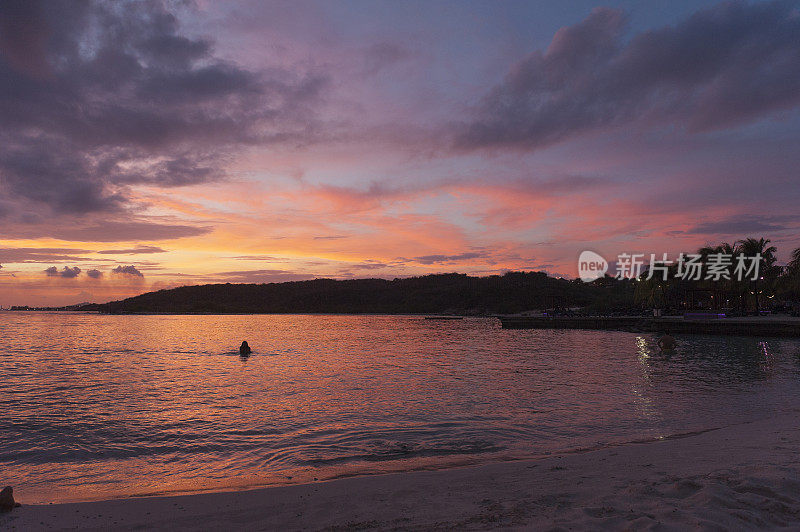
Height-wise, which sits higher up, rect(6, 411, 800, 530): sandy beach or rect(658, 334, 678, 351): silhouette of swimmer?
rect(6, 411, 800, 530): sandy beach

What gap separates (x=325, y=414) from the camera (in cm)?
1672

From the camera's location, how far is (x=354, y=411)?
56.4 feet

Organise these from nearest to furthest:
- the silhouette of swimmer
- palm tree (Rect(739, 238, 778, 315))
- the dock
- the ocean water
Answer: the ocean water, the silhouette of swimmer, the dock, palm tree (Rect(739, 238, 778, 315))

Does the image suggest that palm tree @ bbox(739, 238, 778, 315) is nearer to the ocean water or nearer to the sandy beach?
the ocean water

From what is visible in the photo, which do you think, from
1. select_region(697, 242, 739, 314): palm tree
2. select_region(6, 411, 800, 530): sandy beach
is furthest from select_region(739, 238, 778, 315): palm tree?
select_region(6, 411, 800, 530): sandy beach

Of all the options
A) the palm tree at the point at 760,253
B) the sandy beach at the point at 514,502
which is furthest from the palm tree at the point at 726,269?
the sandy beach at the point at 514,502

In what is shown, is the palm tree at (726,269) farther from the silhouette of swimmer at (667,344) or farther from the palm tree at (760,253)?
the silhouette of swimmer at (667,344)

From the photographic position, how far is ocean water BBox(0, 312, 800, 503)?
34.9 ft

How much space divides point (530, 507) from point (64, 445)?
12920mm

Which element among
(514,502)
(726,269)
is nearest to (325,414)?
(514,502)

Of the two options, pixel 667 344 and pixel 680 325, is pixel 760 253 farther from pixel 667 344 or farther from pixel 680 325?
pixel 667 344

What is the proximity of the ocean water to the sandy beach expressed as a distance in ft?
4.69

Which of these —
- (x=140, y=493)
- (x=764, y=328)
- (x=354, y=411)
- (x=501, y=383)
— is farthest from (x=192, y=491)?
(x=764, y=328)

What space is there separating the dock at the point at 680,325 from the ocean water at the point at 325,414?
80.4 ft
